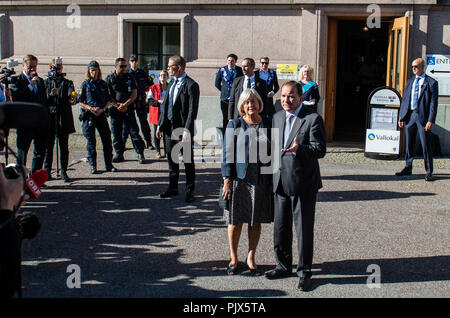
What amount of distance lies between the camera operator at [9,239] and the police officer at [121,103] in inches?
325

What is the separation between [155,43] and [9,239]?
12.3 m

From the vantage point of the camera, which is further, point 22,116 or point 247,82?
point 247,82

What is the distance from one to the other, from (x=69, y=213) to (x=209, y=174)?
3310mm

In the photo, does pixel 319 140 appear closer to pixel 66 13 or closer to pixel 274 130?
pixel 274 130

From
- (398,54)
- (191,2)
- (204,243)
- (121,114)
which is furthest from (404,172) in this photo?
(191,2)

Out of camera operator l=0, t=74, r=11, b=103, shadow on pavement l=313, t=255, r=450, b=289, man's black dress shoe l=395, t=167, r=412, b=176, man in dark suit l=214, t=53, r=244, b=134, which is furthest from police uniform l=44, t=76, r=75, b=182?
man's black dress shoe l=395, t=167, r=412, b=176

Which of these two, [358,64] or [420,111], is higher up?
[358,64]

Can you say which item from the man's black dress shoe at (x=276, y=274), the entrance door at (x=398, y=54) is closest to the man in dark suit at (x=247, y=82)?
the entrance door at (x=398, y=54)

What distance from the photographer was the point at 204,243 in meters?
6.66

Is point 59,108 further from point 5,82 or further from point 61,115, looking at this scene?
point 5,82

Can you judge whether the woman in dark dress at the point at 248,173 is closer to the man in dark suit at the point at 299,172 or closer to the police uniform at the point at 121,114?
the man in dark suit at the point at 299,172

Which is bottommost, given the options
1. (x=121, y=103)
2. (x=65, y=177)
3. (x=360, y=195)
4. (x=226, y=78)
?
(x=360, y=195)

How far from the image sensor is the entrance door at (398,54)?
12.6 meters

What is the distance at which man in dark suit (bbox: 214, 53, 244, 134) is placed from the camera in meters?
12.8
